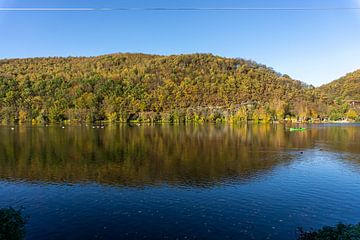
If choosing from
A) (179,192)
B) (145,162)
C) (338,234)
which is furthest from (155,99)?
(338,234)

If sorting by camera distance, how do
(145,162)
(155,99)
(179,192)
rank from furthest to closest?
1. (155,99)
2. (145,162)
3. (179,192)

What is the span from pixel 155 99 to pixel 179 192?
13979cm

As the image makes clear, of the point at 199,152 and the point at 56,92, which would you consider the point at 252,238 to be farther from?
the point at 56,92

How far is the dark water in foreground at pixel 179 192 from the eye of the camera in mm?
20219

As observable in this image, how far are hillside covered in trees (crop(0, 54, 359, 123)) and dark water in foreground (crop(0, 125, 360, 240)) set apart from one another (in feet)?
335

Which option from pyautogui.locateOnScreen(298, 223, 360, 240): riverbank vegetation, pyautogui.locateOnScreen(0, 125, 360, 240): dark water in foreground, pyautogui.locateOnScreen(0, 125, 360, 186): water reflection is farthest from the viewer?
pyautogui.locateOnScreen(0, 125, 360, 186): water reflection

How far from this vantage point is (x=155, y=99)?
6545 inches

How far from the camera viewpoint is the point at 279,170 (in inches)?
1505

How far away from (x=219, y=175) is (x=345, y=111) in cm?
15619

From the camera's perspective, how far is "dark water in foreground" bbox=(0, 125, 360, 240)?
66.3 ft

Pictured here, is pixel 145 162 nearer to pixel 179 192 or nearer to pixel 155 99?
pixel 179 192

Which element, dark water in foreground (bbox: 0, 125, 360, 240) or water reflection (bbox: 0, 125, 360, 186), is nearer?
dark water in foreground (bbox: 0, 125, 360, 240)

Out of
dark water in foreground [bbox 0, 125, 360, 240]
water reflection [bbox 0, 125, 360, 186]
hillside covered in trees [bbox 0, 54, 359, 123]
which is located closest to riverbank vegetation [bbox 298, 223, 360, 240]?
dark water in foreground [bbox 0, 125, 360, 240]

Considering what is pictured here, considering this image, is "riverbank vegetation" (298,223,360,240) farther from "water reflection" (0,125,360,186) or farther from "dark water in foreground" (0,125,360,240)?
"water reflection" (0,125,360,186)
